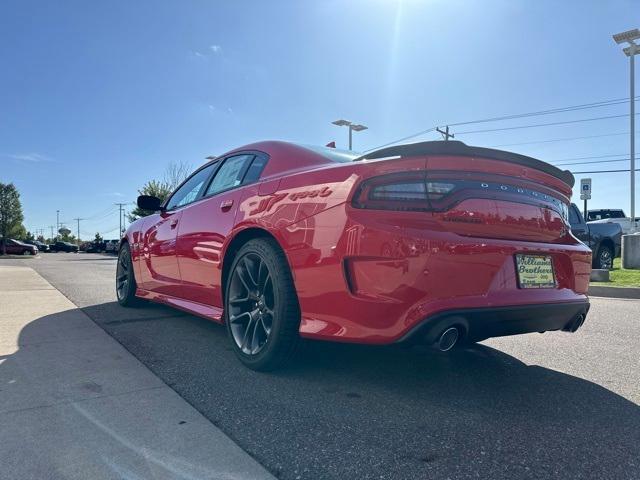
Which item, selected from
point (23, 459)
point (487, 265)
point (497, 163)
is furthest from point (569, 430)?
point (23, 459)

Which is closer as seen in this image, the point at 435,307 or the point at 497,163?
the point at 435,307

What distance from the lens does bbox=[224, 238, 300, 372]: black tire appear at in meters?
2.49

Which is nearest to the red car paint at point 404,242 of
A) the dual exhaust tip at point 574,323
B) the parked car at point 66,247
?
the dual exhaust tip at point 574,323

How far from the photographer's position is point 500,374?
110 inches

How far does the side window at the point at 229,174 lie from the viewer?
11.0 feet

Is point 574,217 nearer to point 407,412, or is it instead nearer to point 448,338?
point 448,338

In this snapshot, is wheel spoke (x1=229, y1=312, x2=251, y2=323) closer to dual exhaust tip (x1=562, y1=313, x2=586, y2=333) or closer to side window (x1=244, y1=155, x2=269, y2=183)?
side window (x1=244, y1=155, x2=269, y2=183)

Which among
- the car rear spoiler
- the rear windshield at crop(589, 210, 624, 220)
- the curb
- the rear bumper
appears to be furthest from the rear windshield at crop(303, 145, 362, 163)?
the rear windshield at crop(589, 210, 624, 220)

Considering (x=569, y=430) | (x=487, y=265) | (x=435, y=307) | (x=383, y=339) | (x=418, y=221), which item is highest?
(x=418, y=221)

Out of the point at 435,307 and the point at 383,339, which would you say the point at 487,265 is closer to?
the point at 435,307

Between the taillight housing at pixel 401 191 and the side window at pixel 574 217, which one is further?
the side window at pixel 574 217

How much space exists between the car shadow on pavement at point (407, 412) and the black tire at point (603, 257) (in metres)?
8.52

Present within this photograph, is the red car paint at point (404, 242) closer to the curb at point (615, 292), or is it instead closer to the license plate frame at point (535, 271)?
the license plate frame at point (535, 271)

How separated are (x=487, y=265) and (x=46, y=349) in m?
3.09
